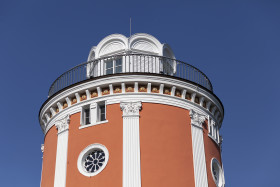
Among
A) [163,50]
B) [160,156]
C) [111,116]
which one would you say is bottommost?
[160,156]

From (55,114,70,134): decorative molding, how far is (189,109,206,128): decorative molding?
5672 millimetres

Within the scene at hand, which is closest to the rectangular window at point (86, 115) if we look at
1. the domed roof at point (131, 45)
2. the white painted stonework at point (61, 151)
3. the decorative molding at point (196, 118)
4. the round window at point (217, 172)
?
the white painted stonework at point (61, 151)

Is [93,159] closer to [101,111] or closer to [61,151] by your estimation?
[61,151]

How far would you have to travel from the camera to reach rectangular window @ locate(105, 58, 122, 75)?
26.0m

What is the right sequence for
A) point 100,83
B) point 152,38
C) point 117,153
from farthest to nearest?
point 152,38, point 100,83, point 117,153

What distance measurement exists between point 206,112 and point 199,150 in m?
2.31

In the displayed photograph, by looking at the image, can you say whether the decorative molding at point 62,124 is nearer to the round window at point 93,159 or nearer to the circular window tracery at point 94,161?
the round window at point 93,159

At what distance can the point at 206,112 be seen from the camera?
25266mm

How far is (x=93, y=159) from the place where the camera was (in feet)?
75.5

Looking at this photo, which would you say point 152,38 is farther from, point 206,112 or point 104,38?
point 206,112

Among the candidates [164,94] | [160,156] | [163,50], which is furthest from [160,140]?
[163,50]

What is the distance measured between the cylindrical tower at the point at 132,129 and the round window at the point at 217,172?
0.15ft

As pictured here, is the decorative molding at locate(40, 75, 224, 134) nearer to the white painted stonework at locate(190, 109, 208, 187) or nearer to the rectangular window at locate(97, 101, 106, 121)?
the rectangular window at locate(97, 101, 106, 121)

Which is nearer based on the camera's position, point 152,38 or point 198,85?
point 198,85
